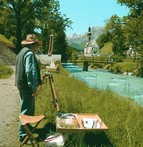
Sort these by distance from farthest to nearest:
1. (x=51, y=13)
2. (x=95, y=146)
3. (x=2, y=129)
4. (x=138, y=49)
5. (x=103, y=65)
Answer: (x=103, y=65) → (x=51, y=13) → (x=138, y=49) → (x=2, y=129) → (x=95, y=146)

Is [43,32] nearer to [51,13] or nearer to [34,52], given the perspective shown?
[51,13]

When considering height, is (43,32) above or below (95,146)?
above

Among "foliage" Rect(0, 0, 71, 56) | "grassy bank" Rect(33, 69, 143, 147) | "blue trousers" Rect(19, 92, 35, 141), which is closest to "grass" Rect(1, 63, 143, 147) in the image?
"grassy bank" Rect(33, 69, 143, 147)

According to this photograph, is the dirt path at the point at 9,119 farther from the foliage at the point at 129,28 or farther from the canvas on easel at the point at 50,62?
the foliage at the point at 129,28

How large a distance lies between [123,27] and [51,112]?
115ft

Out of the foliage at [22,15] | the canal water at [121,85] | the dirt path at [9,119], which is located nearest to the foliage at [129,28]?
Answer: the canal water at [121,85]

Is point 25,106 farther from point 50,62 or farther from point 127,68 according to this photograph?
point 127,68

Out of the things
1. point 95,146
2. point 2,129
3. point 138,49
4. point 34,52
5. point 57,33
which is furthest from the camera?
point 57,33

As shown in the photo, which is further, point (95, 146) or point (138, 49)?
point (138, 49)

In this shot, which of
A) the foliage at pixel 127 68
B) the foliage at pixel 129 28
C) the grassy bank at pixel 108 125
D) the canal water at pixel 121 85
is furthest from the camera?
the foliage at pixel 127 68

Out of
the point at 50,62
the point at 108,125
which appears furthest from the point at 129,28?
the point at 108,125

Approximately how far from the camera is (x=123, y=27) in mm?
43156

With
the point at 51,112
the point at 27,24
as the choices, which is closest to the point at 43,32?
the point at 27,24

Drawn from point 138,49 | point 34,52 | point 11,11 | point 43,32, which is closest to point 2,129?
point 34,52
